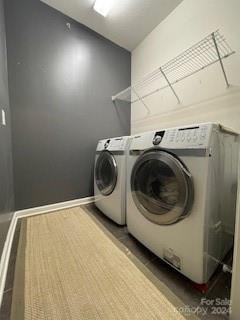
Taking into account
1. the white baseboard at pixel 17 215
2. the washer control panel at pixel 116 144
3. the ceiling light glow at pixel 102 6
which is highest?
the ceiling light glow at pixel 102 6

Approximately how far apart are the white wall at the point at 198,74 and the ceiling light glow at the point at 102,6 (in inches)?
21.8

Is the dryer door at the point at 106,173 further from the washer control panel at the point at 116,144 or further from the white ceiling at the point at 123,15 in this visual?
the white ceiling at the point at 123,15

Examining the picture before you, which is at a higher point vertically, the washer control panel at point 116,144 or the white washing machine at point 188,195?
the washer control panel at point 116,144

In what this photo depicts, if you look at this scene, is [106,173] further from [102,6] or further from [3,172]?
[102,6]

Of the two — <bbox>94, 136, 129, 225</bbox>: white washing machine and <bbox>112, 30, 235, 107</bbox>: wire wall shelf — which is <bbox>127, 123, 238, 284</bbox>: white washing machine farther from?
<bbox>112, 30, 235, 107</bbox>: wire wall shelf

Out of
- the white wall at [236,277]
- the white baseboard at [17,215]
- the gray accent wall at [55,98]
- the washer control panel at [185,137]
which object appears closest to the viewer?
the white wall at [236,277]

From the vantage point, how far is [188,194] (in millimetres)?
724

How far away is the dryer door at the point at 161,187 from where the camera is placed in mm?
743

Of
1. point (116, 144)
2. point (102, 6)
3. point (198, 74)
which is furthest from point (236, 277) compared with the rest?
point (102, 6)

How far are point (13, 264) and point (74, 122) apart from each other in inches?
53.5

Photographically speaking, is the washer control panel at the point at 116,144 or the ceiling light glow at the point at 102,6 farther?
the ceiling light glow at the point at 102,6

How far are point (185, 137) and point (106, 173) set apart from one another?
90 centimetres

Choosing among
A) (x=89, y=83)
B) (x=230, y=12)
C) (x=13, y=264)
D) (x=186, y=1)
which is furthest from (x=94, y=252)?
(x=186, y=1)

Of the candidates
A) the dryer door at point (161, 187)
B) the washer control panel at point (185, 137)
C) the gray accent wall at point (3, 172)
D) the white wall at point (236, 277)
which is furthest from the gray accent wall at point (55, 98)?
the white wall at point (236, 277)
